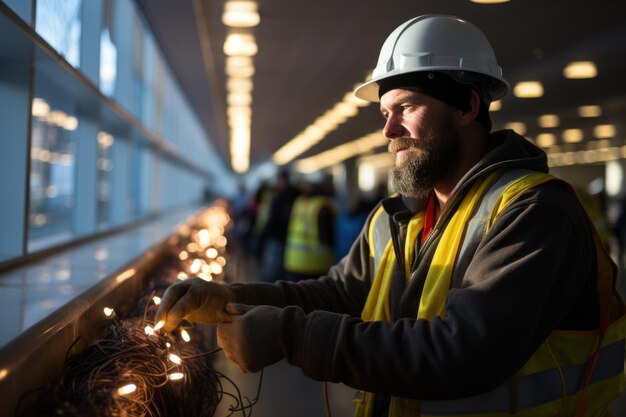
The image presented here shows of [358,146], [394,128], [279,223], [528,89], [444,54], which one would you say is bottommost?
[279,223]

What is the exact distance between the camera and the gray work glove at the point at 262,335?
1.66 m

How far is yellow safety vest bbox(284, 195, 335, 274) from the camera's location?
7.16m

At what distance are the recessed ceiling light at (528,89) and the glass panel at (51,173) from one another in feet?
24.9

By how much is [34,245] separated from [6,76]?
1143 millimetres

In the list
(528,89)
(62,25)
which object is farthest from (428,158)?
(528,89)

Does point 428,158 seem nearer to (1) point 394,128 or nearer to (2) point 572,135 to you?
(1) point 394,128

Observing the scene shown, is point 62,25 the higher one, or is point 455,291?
point 62,25

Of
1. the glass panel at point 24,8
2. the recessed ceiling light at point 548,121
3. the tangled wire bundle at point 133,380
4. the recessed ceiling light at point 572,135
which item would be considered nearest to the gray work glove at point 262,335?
the tangled wire bundle at point 133,380

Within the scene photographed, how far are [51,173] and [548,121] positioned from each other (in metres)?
13.7

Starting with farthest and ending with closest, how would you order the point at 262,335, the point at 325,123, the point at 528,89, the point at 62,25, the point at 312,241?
the point at 325,123, the point at 528,89, the point at 312,241, the point at 62,25, the point at 262,335

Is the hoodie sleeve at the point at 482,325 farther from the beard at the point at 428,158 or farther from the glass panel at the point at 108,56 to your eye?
the glass panel at the point at 108,56

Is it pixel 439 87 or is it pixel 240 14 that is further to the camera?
pixel 240 14

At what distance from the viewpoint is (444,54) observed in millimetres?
2152

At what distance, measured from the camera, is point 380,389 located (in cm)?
159
